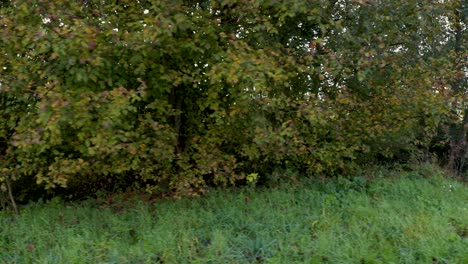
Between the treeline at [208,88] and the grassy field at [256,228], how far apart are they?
534mm

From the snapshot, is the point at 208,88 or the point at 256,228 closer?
the point at 256,228

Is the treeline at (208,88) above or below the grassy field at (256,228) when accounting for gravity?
above

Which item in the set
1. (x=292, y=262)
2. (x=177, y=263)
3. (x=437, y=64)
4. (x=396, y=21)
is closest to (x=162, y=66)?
(x=177, y=263)

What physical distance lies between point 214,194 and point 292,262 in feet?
8.52

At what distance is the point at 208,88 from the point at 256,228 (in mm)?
2037

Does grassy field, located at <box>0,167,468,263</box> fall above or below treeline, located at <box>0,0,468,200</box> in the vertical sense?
below

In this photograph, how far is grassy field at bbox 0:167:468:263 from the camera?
459 centimetres

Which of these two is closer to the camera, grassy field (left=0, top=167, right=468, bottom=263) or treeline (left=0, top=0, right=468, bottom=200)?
grassy field (left=0, top=167, right=468, bottom=263)

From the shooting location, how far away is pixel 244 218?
18.5 feet

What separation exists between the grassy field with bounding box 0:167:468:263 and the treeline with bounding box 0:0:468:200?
53cm

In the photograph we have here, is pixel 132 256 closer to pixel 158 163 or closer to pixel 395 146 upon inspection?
pixel 158 163

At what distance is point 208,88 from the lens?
248 inches

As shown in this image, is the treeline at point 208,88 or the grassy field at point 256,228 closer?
the grassy field at point 256,228

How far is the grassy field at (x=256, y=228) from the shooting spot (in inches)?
181
